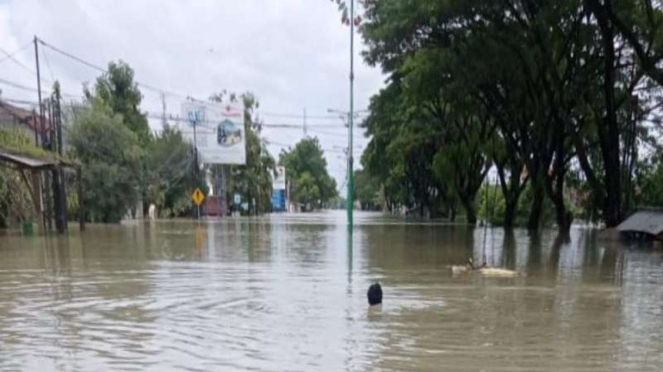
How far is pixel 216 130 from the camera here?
63.5m

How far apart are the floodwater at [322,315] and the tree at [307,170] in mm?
123641

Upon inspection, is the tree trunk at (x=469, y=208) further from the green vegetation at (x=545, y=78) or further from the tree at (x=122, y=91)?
the tree at (x=122, y=91)

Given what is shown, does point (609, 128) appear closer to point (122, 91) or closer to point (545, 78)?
point (545, 78)

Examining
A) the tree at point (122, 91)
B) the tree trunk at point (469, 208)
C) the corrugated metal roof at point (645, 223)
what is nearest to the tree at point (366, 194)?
the tree at point (122, 91)

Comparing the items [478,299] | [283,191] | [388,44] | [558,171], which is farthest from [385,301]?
[283,191]

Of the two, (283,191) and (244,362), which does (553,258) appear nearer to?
(244,362)

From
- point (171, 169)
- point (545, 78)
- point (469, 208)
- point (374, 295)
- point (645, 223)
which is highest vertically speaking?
point (545, 78)

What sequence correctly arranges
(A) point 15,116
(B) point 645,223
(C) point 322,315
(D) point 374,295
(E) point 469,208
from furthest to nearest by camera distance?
(E) point 469,208
(A) point 15,116
(B) point 645,223
(D) point 374,295
(C) point 322,315

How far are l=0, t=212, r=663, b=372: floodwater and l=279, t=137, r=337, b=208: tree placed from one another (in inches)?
4868

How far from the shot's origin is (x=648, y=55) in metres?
22.1

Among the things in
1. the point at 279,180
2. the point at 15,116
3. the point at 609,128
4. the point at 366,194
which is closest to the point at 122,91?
the point at 15,116

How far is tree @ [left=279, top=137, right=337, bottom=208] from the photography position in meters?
141

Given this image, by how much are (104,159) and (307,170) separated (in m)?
110

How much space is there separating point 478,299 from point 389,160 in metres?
40.4
